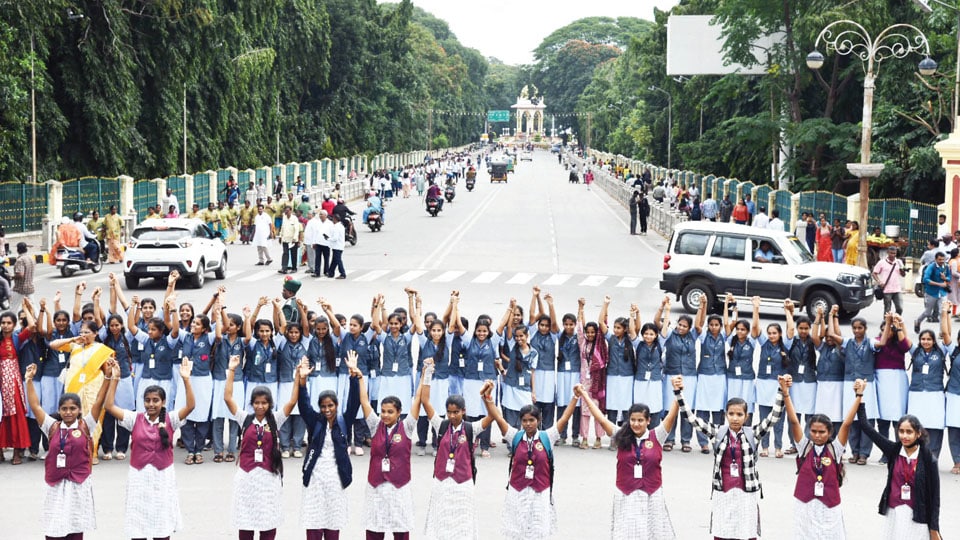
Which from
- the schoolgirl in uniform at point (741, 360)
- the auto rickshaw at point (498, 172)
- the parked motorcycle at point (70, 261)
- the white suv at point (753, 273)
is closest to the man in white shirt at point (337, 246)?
the parked motorcycle at point (70, 261)

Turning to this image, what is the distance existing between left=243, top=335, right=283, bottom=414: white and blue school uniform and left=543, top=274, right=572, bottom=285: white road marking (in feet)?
55.8

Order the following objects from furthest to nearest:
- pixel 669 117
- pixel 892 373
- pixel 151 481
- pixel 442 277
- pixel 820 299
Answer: pixel 669 117, pixel 442 277, pixel 820 299, pixel 892 373, pixel 151 481

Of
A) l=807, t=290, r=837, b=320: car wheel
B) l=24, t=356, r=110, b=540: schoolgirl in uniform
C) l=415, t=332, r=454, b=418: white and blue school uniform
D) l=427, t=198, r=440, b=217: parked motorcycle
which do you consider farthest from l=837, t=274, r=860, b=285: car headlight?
l=427, t=198, r=440, b=217: parked motorcycle

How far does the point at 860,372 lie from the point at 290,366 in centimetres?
568

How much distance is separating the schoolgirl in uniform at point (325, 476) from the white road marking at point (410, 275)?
20.3 metres

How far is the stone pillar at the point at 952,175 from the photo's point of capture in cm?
3080

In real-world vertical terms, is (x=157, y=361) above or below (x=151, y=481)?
above

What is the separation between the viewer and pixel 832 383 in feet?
44.1

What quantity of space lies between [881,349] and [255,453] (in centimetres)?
685

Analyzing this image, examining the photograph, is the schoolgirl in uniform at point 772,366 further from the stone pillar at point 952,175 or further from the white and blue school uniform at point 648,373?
the stone pillar at point 952,175

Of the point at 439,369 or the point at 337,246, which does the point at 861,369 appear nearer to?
the point at 439,369

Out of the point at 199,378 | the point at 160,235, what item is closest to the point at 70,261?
the point at 160,235

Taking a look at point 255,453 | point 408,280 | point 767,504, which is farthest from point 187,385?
point 408,280

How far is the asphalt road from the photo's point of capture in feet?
37.1
